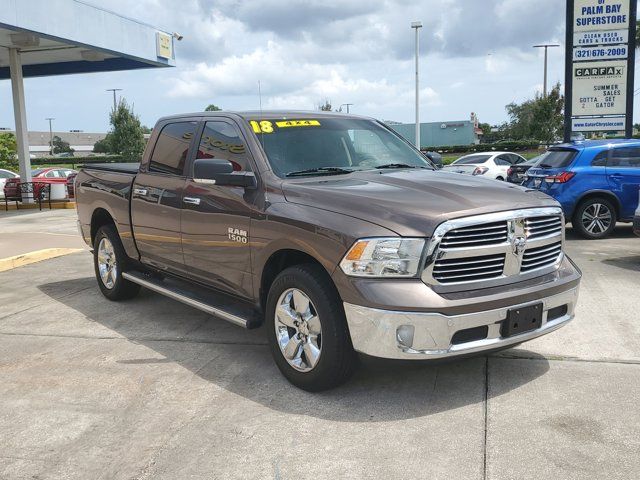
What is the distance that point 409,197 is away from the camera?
156 inches

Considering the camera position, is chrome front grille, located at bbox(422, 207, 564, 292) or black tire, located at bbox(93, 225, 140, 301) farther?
black tire, located at bbox(93, 225, 140, 301)

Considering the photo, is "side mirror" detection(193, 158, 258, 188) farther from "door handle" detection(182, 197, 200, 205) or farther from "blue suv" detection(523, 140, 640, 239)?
"blue suv" detection(523, 140, 640, 239)

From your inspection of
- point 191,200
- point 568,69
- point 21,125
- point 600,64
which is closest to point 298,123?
point 191,200

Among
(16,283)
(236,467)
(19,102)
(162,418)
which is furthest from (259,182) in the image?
(19,102)

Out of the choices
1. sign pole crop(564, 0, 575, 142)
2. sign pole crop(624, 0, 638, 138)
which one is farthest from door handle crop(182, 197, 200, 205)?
sign pole crop(624, 0, 638, 138)

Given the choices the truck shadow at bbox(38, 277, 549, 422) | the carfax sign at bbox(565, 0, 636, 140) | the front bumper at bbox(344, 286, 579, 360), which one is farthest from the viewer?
the carfax sign at bbox(565, 0, 636, 140)

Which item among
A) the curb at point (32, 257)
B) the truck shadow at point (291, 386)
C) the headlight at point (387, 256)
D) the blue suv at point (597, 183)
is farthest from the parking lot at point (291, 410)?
the blue suv at point (597, 183)

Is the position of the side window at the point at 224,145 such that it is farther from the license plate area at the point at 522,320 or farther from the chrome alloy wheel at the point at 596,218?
the chrome alloy wheel at the point at 596,218

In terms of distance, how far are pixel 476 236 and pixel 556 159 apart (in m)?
7.83

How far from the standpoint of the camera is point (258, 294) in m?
4.61

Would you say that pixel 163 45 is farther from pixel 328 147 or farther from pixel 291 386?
pixel 291 386

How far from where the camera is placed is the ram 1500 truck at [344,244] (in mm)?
3666

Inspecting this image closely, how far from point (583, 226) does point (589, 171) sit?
0.92 metres

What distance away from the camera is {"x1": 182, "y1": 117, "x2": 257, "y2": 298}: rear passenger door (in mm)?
4676
